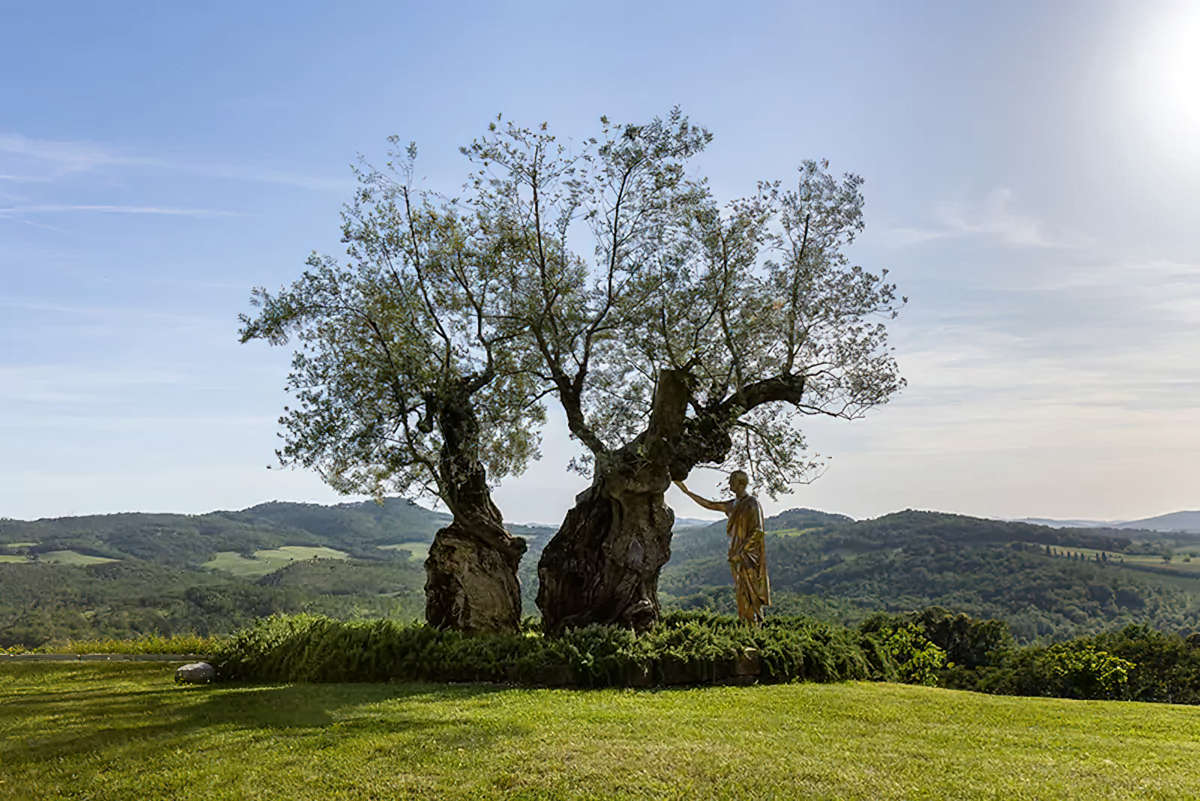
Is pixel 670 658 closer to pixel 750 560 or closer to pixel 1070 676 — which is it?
pixel 750 560

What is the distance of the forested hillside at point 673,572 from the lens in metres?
32.2

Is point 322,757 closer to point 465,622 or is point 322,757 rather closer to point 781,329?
point 465,622

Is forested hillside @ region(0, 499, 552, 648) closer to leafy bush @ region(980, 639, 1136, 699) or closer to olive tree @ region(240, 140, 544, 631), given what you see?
olive tree @ region(240, 140, 544, 631)

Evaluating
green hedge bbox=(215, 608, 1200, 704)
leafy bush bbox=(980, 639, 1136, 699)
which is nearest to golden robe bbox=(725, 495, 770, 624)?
green hedge bbox=(215, 608, 1200, 704)

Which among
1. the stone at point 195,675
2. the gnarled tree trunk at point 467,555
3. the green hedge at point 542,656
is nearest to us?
the green hedge at point 542,656

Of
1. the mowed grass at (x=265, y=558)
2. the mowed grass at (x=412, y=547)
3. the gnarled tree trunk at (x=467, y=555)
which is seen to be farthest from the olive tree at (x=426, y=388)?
the mowed grass at (x=412, y=547)

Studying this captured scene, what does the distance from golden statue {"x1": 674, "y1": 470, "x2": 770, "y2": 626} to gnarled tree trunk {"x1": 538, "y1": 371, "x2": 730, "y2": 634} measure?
1066 mm

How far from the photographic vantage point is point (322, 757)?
311 inches

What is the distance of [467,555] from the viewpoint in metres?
16.0

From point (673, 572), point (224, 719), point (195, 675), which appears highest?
point (224, 719)

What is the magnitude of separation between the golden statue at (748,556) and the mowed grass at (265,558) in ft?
132

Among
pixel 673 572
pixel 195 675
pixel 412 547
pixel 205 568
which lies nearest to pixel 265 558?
pixel 205 568

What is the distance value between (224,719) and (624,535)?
8.01m

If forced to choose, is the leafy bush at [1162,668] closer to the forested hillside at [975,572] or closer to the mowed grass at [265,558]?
the forested hillside at [975,572]
